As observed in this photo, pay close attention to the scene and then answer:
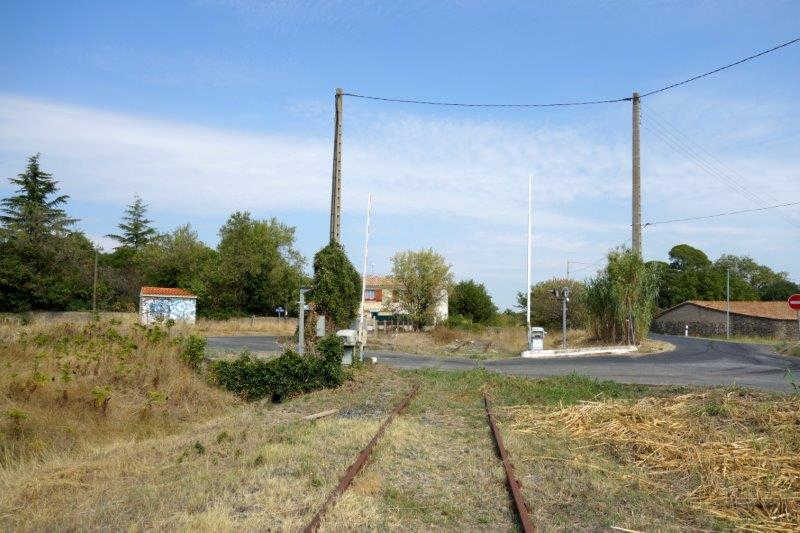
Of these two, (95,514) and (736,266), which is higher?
(736,266)

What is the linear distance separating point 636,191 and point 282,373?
2315 cm

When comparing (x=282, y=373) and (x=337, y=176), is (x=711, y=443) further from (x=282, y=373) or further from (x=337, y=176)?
(x=337, y=176)

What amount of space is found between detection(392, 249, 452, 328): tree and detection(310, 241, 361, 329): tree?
38195mm

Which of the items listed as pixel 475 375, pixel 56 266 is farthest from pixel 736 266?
pixel 475 375

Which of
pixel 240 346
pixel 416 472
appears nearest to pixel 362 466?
pixel 416 472

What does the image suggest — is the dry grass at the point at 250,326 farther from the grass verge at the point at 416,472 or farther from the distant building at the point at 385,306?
the grass verge at the point at 416,472

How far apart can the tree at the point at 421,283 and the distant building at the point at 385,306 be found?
0.92m

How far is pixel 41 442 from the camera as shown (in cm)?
853

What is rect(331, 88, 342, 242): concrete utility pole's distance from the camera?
22422 mm

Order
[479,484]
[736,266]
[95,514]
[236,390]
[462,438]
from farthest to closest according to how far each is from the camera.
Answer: [736,266]
[236,390]
[462,438]
[479,484]
[95,514]

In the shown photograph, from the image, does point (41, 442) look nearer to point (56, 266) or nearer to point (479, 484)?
point (479, 484)

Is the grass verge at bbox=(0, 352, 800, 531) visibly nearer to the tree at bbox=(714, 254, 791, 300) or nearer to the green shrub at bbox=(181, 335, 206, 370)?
the green shrub at bbox=(181, 335, 206, 370)

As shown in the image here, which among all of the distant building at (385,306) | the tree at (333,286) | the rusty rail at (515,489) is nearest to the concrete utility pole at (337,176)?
the tree at (333,286)

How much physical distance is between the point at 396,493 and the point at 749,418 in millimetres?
6685
